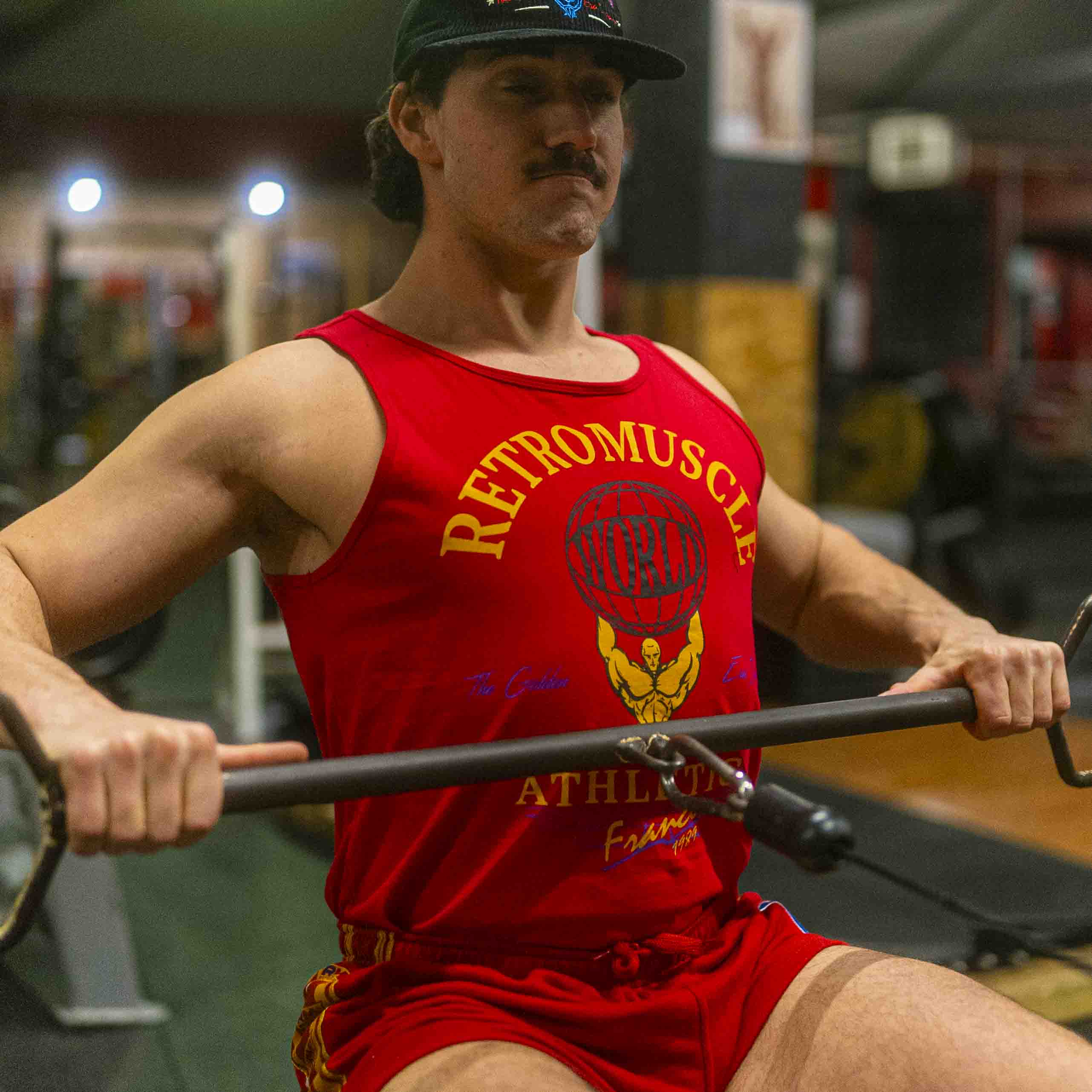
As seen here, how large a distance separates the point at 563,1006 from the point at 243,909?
2228mm

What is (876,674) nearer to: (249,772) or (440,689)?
(440,689)

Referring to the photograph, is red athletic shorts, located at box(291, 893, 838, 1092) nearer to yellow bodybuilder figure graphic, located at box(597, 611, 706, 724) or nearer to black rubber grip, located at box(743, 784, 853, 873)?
yellow bodybuilder figure graphic, located at box(597, 611, 706, 724)

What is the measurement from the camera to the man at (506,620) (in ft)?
3.90

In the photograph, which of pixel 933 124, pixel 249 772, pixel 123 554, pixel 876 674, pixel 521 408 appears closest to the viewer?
pixel 249 772

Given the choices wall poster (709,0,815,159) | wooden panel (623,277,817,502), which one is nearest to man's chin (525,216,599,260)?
wooden panel (623,277,817,502)

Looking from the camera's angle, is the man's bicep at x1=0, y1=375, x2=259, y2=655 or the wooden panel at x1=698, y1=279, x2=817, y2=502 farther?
the wooden panel at x1=698, y1=279, x2=817, y2=502

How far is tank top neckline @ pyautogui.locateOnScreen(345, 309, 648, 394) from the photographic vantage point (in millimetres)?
1336

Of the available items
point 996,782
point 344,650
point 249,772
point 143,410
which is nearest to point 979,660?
point 344,650

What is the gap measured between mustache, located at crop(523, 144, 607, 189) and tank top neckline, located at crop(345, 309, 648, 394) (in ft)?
0.64

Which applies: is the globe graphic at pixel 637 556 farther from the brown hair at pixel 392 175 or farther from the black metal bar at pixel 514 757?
the brown hair at pixel 392 175

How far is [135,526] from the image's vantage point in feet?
3.98

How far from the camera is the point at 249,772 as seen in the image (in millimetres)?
938

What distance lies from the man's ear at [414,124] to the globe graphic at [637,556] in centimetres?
42

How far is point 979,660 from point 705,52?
347 centimetres
